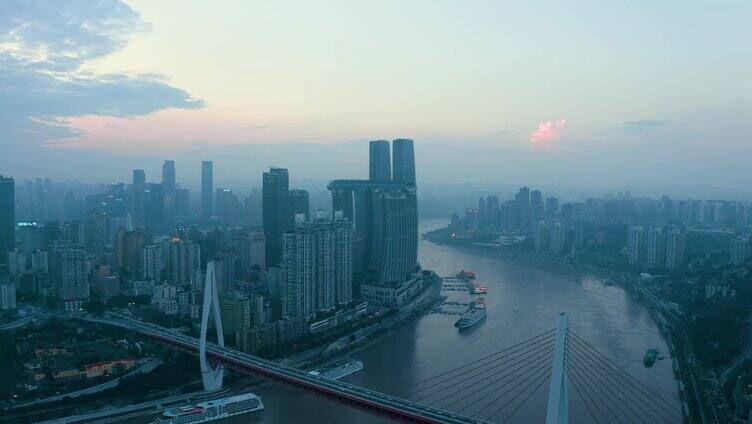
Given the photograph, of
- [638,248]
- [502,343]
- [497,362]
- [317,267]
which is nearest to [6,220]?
[317,267]

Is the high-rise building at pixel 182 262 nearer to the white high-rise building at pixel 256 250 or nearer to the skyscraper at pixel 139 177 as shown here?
the white high-rise building at pixel 256 250

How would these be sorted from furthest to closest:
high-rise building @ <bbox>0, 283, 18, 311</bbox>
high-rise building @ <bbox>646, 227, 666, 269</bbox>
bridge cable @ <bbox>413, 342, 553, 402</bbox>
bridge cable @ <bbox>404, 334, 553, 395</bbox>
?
1. high-rise building @ <bbox>646, 227, 666, 269</bbox>
2. high-rise building @ <bbox>0, 283, 18, 311</bbox>
3. bridge cable @ <bbox>404, 334, 553, 395</bbox>
4. bridge cable @ <bbox>413, 342, 553, 402</bbox>

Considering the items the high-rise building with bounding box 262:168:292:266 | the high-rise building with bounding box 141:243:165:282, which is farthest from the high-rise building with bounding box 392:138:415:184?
the high-rise building with bounding box 141:243:165:282

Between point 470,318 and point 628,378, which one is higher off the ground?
point 470,318

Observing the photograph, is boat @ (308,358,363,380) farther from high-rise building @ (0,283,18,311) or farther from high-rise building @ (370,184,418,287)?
high-rise building @ (0,283,18,311)

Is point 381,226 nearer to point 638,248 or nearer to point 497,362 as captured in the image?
point 497,362

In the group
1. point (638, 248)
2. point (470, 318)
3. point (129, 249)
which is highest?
point (129, 249)
